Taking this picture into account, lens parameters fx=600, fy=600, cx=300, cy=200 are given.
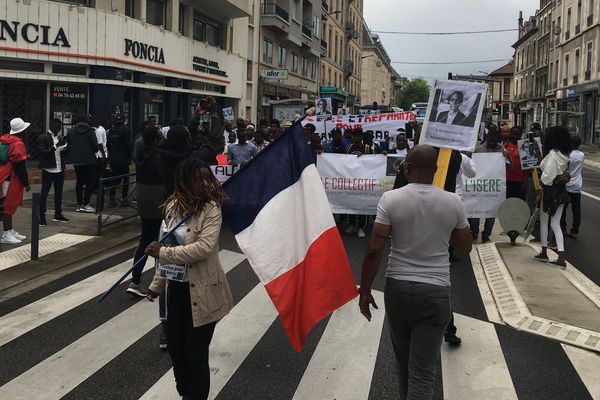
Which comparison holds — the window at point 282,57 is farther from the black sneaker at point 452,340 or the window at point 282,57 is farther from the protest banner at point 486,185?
the black sneaker at point 452,340

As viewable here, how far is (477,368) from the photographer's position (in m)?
4.70

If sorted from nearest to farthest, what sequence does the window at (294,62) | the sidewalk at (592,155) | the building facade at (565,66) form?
the sidewalk at (592,155), the window at (294,62), the building facade at (565,66)

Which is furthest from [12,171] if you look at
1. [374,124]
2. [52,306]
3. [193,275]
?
[374,124]

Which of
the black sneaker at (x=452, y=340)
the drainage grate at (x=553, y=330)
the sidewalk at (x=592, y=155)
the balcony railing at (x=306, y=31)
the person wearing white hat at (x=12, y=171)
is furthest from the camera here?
the balcony railing at (x=306, y=31)

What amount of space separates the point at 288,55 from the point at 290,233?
36248mm

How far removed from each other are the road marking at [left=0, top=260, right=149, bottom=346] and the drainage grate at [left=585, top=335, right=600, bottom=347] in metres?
4.97

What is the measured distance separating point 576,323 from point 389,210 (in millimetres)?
3362

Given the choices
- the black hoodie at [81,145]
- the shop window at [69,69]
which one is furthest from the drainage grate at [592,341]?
the shop window at [69,69]

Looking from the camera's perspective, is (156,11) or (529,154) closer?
(529,154)

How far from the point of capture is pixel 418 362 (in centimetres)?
336

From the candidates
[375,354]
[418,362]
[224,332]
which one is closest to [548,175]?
[375,354]

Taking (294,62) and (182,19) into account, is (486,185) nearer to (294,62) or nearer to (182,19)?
(182,19)

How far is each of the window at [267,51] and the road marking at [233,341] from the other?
95.9ft

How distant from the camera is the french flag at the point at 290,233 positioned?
168 inches
